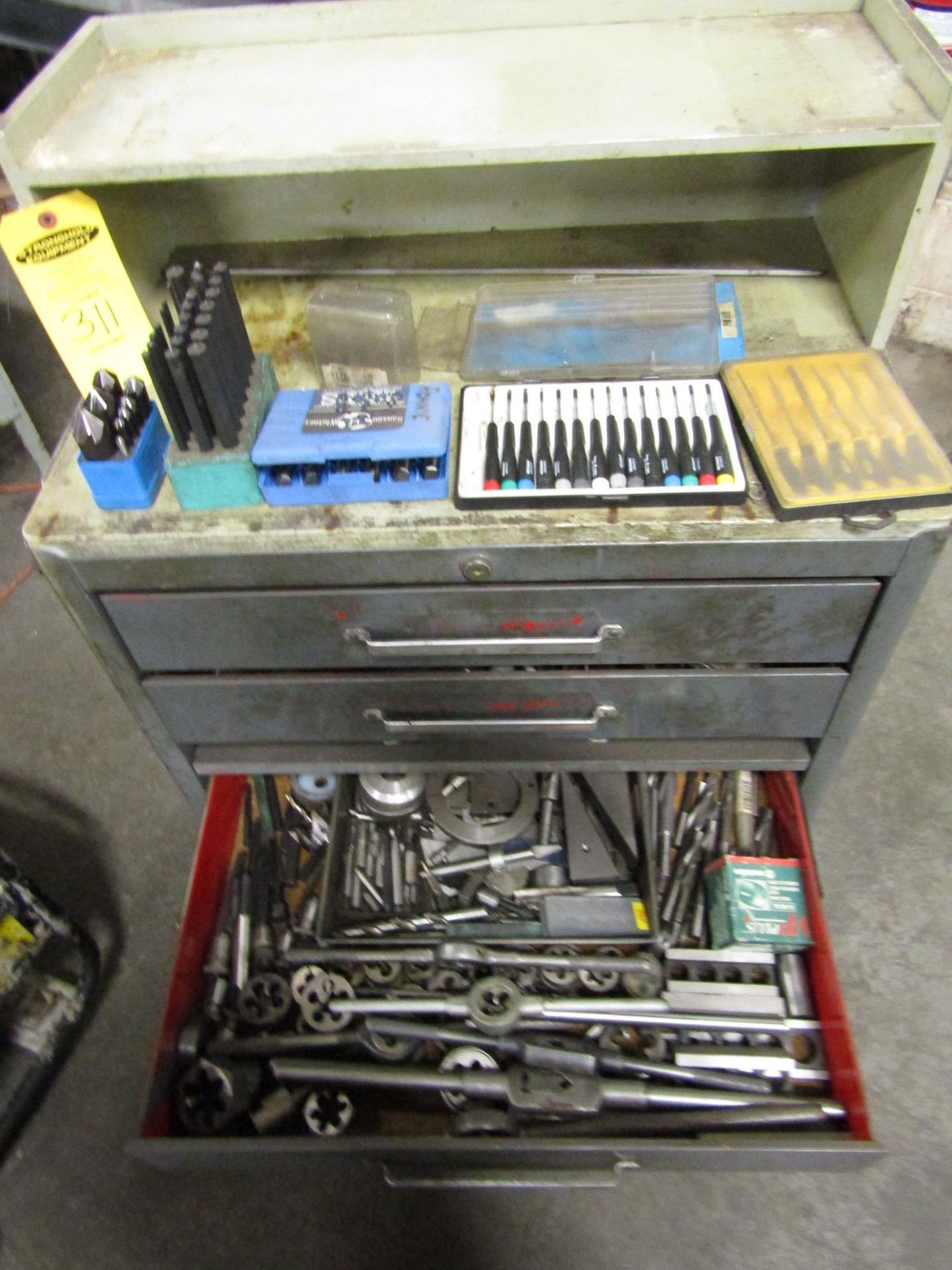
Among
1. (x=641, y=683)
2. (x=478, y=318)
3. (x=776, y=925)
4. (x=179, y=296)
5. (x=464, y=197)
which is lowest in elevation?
(x=776, y=925)

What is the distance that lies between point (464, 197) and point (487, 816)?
2.78ft

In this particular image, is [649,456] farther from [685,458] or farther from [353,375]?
[353,375]

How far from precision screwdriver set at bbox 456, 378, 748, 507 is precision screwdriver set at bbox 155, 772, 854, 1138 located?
552mm

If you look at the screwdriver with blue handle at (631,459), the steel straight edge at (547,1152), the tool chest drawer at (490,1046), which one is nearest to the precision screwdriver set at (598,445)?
the screwdriver with blue handle at (631,459)

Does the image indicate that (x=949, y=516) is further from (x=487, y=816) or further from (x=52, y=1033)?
(x=52, y=1033)

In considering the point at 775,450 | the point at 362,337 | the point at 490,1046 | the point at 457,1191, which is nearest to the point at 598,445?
the point at 775,450

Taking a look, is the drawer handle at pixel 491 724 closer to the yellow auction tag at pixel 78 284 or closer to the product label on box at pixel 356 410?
the product label on box at pixel 356 410

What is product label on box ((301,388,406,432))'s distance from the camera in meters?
0.83

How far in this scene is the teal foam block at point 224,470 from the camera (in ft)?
2.65

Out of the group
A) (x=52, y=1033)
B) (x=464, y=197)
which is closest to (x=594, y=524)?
(x=464, y=197)

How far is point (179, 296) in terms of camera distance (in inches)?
31.8

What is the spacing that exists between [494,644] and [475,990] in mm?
472

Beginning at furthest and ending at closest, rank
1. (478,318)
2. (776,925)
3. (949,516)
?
(776,925), (478,318), (949,516)

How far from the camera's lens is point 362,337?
0.91 m
